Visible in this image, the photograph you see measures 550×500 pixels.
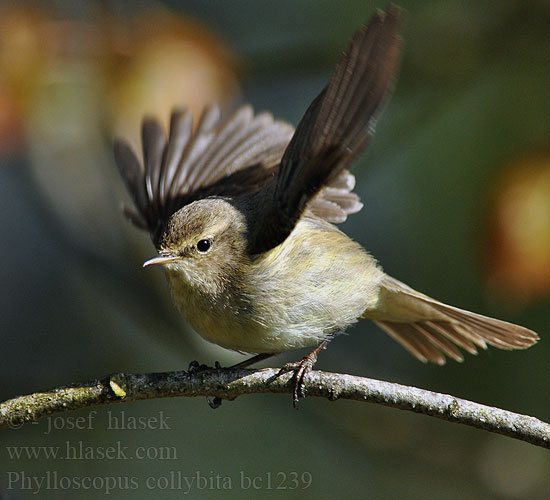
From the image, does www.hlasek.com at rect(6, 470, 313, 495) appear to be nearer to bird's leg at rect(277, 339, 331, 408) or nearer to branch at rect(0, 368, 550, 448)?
bird's leg at rect(277, 339, 331, 408)

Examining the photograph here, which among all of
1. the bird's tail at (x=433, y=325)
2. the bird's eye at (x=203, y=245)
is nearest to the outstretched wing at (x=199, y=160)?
the bird's eye at (x=203, y=245)

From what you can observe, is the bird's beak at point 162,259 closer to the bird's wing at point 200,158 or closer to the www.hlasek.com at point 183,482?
the bird's wing at point 200,158

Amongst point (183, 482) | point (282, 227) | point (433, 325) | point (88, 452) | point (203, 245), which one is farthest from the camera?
point (183, 482)

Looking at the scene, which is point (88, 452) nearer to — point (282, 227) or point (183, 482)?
point (183, 482)

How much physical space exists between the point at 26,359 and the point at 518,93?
4.52 meters

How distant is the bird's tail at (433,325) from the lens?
4.33 meters

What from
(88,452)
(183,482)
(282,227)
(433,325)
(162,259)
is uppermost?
(282,227)

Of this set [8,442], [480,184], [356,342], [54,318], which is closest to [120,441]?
[8,442]

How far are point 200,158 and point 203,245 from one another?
1.23m

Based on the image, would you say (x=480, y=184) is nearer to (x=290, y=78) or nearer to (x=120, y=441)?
(x=290, y=78)

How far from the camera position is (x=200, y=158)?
5.09m

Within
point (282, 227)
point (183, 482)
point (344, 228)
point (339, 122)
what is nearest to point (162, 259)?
point (282, 227)

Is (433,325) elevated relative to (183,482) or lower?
elevated

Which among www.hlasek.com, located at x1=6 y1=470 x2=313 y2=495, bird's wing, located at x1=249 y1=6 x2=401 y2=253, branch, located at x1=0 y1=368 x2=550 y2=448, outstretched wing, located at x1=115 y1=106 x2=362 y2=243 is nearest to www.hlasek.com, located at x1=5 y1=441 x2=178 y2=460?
www.hlasek.com, located at x1=6 y1=470 x2=313 y2=495
